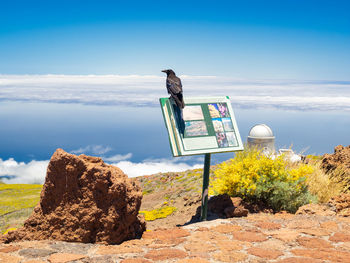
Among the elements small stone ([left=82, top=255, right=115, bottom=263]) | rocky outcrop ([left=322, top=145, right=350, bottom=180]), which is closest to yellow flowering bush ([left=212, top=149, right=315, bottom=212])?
rocky outcrop ([left=322, top=145, right=350, bottom=180])

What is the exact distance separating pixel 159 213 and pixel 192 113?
372cm

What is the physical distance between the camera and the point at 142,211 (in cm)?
1085

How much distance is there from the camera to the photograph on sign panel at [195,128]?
286 inches

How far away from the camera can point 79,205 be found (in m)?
5.89

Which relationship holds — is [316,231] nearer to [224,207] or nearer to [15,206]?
[224,207]

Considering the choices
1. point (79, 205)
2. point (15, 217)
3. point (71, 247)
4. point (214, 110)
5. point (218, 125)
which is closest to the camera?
point (71, 247)

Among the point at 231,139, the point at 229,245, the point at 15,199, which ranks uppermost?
the point at 231,139

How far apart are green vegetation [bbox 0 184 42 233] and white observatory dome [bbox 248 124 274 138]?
35.8 feet

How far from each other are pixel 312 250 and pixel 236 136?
10.2 feet

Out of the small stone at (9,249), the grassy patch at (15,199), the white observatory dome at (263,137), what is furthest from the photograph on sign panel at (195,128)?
the grassy patch at (15,199)

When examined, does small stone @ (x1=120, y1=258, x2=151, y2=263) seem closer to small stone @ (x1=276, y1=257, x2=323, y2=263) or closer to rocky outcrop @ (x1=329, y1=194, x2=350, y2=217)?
small stone @ (x1=276, y1=257, x2=323, y2=263)

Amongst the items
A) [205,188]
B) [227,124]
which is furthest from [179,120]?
[205,188]

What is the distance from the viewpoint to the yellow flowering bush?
8422mm

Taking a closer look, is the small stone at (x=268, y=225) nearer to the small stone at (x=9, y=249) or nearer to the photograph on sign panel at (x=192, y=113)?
the photograph on sign panel at (x=192, y=113)
